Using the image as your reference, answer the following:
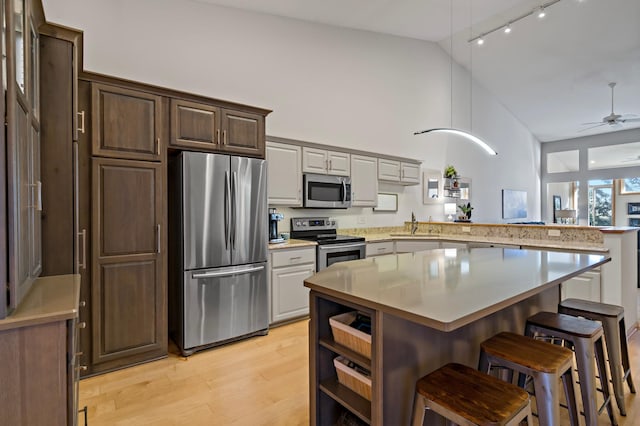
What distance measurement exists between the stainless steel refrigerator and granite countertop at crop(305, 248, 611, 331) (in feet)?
4.35

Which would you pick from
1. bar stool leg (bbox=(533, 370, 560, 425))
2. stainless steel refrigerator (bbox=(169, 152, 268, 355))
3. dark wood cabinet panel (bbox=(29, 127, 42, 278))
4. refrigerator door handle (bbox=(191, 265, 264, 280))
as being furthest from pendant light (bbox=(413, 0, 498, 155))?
dark wood cabinet panel (bbox=(29, 127, 42, 278))

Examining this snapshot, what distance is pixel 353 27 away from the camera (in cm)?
473

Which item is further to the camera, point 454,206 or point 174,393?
point 454,206

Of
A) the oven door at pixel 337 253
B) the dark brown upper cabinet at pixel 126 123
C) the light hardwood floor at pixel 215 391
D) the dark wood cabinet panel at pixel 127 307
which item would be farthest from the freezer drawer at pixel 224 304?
the dark brown upper cabinet at pixel 126 123

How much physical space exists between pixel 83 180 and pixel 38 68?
793 mm

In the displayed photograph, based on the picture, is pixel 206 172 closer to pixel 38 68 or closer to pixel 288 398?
pixel 38 68

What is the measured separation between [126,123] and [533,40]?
627 cm

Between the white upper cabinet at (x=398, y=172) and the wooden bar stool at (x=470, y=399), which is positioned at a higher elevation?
the white upper cabinet at (x=398, y=172)

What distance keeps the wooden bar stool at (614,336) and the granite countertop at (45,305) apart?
8.92 ft

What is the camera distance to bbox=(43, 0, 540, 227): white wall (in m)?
3.08

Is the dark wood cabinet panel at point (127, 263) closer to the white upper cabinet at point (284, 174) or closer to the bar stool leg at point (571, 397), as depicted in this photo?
the white upper cabinet at point (284, 174)

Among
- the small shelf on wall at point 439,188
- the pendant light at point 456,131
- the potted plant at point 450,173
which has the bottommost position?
the small shelf on wall at point 439,188

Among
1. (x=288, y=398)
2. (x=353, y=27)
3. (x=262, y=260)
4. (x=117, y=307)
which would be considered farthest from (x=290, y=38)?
(x=288, y=398)

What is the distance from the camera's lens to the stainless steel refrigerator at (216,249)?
2.71m
